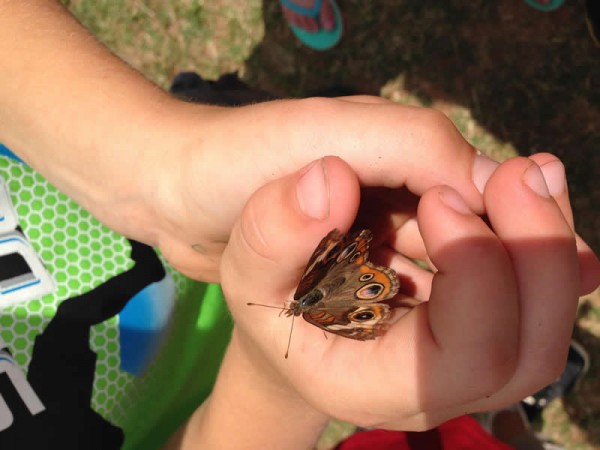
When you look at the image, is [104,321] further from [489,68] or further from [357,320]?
[489,68]

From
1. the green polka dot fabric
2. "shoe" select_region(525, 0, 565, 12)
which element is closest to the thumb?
the green polka dot fabric

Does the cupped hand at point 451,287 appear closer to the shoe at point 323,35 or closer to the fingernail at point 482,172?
the fingernail at point 482,172

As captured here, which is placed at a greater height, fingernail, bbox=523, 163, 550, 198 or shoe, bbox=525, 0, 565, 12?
fingernail, bbox=523, 163, 550, 198

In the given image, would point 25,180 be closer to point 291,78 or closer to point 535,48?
point 291,78

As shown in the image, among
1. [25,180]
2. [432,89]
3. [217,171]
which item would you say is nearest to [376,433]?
[217,171]

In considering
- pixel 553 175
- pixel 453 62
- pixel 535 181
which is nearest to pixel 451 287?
pixel 535 181

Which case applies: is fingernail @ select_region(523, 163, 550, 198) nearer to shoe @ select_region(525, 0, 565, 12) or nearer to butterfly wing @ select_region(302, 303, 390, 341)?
butterfly wing @ select_region(302, 303, 390, 341)

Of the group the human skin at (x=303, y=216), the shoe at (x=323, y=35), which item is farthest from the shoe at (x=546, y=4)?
the human skin at (x=303, y=216)

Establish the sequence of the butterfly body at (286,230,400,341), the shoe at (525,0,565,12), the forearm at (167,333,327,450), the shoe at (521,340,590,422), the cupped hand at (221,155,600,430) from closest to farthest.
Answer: the cupped hand at (221,155,600,430)
the butterfly body at (286,230,400,341)
the forearm at (167,333,327,450)
the shoe at (521,340,590,422)
the shoe at (525,0,565,12)
